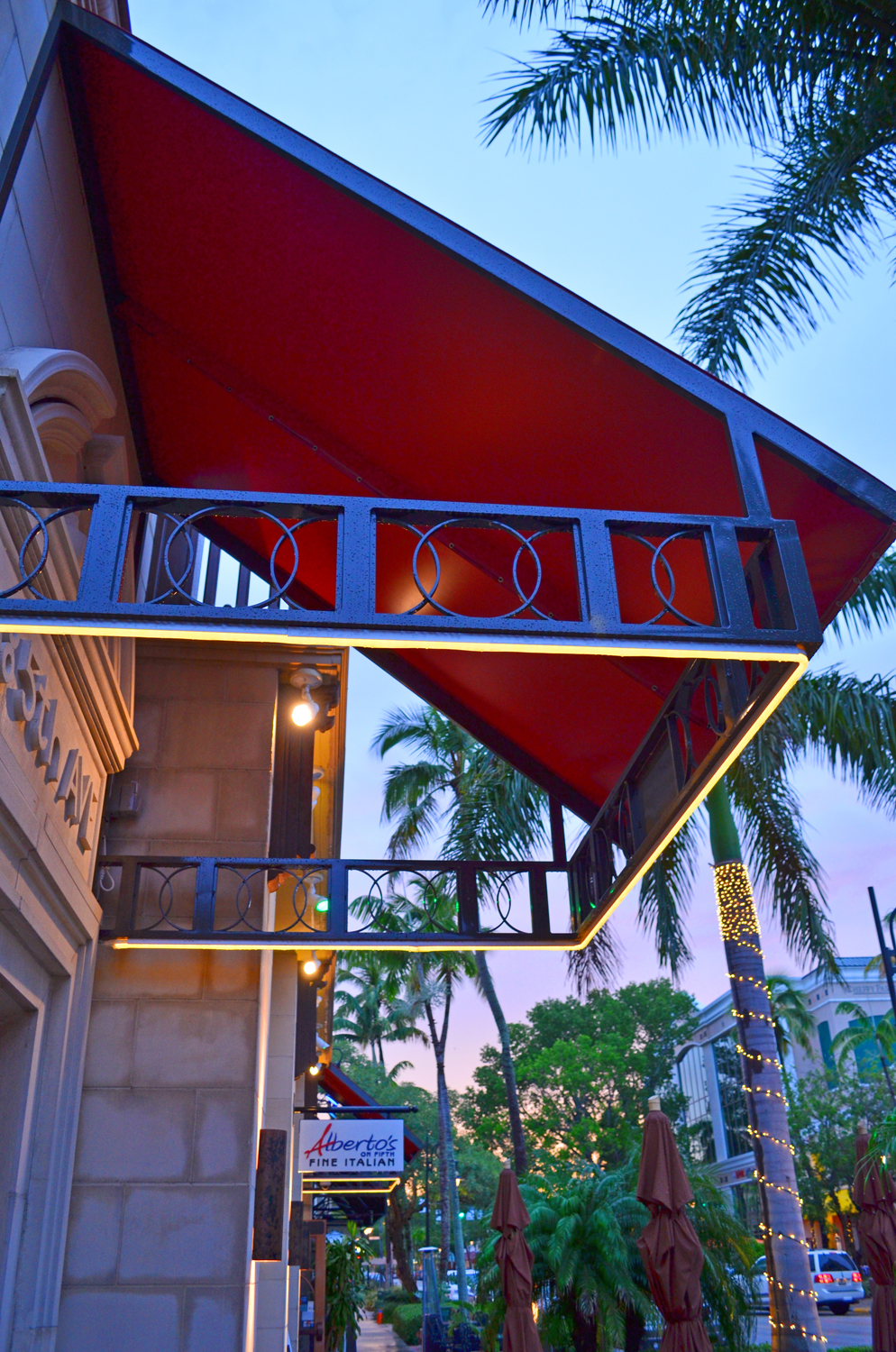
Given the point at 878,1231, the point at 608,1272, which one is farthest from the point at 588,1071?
the point at 878,1231

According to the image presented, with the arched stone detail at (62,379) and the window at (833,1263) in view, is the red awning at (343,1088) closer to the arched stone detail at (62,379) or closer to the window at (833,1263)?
the arched stone detail at (62,379)

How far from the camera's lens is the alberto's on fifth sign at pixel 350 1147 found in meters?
13.9

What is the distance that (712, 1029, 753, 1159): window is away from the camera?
59.8 meters

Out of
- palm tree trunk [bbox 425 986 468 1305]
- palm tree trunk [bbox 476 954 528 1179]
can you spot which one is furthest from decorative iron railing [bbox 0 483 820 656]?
palm tree trunk [bbox 425 986 468 1305]

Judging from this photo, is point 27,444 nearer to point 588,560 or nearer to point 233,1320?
point 588,560

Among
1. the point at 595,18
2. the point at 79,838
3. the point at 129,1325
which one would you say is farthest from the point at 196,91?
the point at 129,1325

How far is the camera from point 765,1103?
1116 cm

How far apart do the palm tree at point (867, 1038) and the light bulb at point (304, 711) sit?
30.4m

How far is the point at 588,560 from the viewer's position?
3.76m

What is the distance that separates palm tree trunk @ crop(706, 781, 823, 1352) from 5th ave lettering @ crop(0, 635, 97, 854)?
827 cm

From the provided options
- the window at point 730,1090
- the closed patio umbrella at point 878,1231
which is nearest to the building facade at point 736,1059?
the window at point 730,1090

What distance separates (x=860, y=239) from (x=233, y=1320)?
10776mm

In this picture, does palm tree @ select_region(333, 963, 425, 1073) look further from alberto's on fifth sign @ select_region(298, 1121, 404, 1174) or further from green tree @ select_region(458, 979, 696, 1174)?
alberto's on fifth sign @ select_region(298, 1121, 404, 1174)

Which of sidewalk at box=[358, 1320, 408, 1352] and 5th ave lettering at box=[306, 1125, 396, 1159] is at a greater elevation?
5th ave lettering at box=[306, 1125, 396, 1159]
